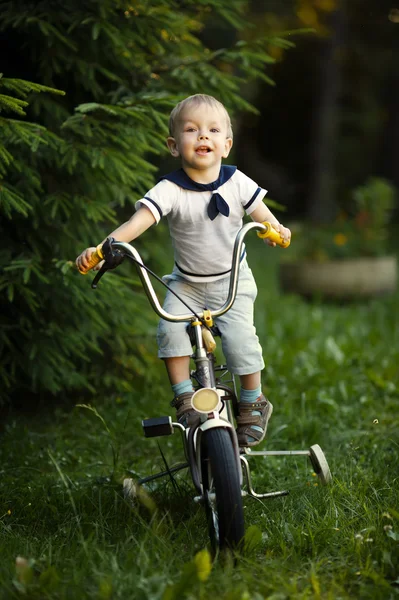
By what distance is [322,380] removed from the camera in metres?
5.04

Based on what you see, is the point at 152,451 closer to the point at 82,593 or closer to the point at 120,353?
the point at 120,353

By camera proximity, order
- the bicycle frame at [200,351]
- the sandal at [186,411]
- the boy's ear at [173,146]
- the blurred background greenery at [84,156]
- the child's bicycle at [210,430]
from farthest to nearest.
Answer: the blurred background greenery at [84,156] → the boy's ear at [173,146] → the sandal at [186,411] → the bicycle frame at [200,351] → the child's bicycle at [210,430]

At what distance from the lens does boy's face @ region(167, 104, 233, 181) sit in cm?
276

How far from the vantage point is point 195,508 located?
119 inches

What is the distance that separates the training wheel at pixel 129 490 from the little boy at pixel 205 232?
1.52 feet

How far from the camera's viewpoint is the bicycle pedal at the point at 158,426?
2.80m

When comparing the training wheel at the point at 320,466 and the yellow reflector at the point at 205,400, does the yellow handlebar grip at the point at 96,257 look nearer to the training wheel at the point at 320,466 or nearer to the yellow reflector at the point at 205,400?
the yellow reflector at the point at 205,400

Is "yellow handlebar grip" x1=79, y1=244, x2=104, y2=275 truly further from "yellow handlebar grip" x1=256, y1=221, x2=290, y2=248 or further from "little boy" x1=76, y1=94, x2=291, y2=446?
"yellow handlebar grip" x1=256, y1=221, x2=290, y2=248

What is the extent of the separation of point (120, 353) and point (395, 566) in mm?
2452

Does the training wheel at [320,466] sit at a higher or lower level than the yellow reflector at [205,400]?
lower

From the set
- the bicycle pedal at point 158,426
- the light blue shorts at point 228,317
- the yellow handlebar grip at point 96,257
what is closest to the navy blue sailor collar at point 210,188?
the light blue shorts at point 228,317

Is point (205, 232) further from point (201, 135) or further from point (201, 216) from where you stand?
point (201, 135)

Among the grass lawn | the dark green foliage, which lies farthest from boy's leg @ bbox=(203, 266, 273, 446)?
the dark green foliage

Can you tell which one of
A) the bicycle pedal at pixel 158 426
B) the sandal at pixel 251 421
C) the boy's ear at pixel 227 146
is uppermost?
the boy's ear at pixel 227 146
